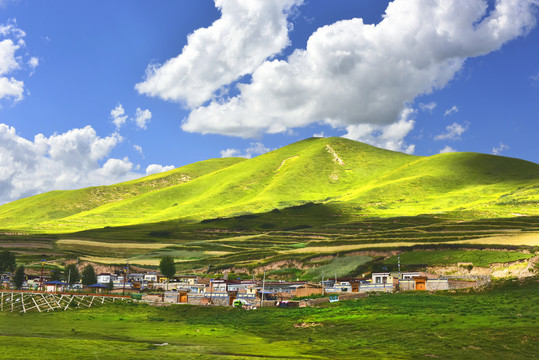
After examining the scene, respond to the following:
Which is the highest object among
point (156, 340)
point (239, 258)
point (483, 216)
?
point (483, 216)

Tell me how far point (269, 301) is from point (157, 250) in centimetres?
10550

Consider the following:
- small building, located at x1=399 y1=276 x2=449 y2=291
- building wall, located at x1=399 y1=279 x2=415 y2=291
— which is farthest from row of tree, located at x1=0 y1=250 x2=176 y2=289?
small building, located at x1=399 y1=276 x2=449 y2=291

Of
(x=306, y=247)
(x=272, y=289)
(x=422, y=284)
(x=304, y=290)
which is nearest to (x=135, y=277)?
(x=272, y=289)

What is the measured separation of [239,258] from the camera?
152 m

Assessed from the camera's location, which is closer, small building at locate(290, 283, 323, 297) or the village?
the village

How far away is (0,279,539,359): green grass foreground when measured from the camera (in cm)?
4747

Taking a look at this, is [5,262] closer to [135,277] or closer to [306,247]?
[135,277]

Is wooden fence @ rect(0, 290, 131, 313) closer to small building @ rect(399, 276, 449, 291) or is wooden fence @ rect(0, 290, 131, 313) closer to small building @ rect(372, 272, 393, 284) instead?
small building @ rect(372, 272, 393, 284)

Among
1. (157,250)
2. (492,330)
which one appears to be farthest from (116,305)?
(157,250)

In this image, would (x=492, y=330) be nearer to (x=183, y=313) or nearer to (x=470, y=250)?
(x=183, y=313)

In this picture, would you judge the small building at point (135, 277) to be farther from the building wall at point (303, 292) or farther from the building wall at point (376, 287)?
the building wall at point (376, 287)

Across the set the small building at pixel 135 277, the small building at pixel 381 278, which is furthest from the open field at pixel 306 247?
the small building at pixel 381 278

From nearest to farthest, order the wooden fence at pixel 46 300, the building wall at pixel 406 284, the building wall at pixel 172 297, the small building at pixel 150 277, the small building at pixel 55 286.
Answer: the building wall at pixel 406 284 < the wooden fence at pixel 46 300 < the building wall at pixel 172 297 < the small building at pixel 55 286 < the small building at pixel 150 277

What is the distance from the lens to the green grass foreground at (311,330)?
47.5 metres
